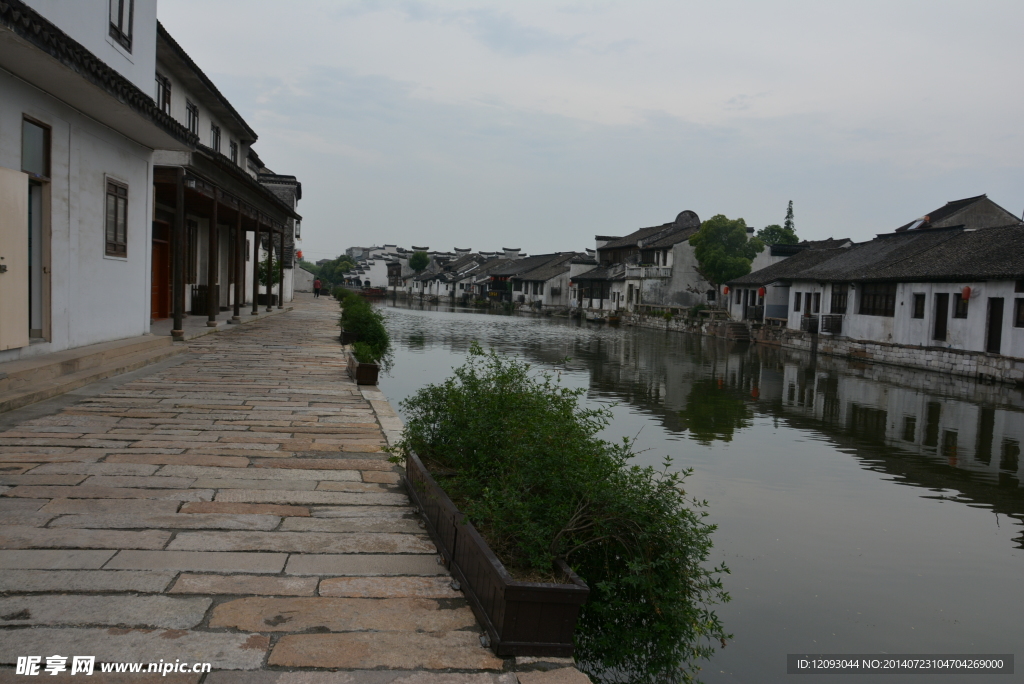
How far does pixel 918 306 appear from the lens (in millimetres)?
26297

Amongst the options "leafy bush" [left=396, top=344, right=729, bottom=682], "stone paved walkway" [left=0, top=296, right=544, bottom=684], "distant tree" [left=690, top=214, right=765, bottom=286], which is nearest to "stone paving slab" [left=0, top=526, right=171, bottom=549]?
"stone paved walkway" [left=0, top=296, right=544, bottom=684]

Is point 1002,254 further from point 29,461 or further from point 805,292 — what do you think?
point 29,461

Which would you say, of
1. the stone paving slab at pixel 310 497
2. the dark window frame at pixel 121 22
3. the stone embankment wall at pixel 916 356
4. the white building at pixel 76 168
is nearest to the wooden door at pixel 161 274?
the white building at pixel 76 168

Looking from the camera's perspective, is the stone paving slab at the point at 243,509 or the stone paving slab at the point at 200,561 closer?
the stone paving slab at the point at 200,561

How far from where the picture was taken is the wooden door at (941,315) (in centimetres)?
2483

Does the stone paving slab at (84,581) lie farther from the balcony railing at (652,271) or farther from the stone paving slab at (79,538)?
the balcony railing at (652,271)

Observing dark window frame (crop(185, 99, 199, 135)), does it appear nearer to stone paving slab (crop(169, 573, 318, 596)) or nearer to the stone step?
the stone step

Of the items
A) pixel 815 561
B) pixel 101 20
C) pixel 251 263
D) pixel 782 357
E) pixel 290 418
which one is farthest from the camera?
pixel 251 263

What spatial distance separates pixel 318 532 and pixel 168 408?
14.3 ft

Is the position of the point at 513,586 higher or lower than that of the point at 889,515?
higher

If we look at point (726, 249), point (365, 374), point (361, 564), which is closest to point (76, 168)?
point (365, 374)

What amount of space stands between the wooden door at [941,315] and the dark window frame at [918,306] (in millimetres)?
562

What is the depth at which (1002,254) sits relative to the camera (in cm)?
2336

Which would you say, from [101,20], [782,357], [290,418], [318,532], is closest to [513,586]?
[318,532]
